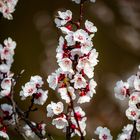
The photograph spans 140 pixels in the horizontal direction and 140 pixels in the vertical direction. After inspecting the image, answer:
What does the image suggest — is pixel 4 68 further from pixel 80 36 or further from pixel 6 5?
pixel 80 36

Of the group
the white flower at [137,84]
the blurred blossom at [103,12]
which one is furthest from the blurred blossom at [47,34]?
the white flower at [137,84]

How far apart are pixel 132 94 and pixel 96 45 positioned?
348cm

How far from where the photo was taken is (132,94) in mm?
→ 2346

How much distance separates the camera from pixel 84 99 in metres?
2.48

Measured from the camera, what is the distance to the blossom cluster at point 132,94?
92.1 inches

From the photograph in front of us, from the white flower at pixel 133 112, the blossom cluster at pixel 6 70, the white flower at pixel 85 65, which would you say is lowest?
the blossom cluster at pixel 6 70

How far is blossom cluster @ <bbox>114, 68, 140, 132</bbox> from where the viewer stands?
2.34 meters

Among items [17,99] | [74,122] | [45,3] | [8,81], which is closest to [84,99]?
[74,122]

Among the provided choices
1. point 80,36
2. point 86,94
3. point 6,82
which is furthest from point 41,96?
point 80,36

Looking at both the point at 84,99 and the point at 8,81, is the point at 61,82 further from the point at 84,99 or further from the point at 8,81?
the point at 8,81

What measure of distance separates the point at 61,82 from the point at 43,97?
0.32m

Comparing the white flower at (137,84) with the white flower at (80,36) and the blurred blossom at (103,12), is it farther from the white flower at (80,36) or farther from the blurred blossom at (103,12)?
the blurred blossom at (103,12)

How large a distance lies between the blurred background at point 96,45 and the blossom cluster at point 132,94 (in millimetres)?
3016

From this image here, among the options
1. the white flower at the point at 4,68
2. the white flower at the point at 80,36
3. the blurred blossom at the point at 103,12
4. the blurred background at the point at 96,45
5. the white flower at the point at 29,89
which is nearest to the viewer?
the white flower at the point at 80,36
